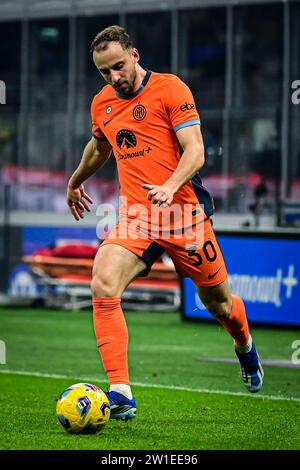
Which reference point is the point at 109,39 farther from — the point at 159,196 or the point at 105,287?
the point at 105,287

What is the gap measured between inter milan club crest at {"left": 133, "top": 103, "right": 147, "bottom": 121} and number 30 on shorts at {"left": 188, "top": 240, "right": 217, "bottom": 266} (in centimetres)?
95

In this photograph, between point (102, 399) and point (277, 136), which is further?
point (277, 136)

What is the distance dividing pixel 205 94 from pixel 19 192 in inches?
188

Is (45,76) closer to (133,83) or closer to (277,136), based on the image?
(277,136)

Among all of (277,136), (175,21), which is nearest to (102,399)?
(277,136)

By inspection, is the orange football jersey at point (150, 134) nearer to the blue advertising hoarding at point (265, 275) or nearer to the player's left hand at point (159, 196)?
the player's left hand at point (159, 196)

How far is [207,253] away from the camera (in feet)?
26.1

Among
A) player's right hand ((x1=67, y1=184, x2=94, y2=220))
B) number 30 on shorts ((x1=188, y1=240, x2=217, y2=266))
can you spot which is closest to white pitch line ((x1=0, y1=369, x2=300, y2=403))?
number 30 on shorts ((x1=188, y1=240, x2=217, y2=266))

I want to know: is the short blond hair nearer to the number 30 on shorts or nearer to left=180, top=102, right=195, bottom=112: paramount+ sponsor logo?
left=180, top=102, right=195, bottom=112: paramount+ sponsor logo

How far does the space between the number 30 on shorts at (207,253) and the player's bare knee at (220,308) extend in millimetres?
414

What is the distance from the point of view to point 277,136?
2325cm

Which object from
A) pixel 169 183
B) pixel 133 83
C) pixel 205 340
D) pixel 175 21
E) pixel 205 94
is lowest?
pixel 205 340

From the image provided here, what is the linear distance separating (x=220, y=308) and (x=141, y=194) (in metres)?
1.07
